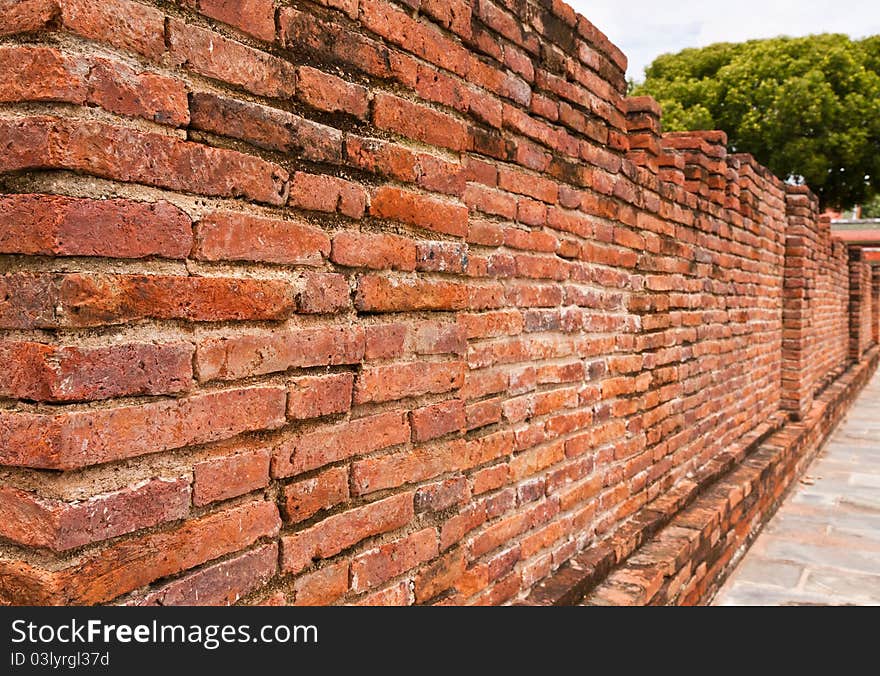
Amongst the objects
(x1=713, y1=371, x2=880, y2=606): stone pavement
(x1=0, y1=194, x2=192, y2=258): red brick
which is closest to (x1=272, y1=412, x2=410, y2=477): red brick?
(x1=0, y1=194, x2=192, y2=258): red brick

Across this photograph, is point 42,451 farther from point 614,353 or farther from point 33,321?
point 614,353

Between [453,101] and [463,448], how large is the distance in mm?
817

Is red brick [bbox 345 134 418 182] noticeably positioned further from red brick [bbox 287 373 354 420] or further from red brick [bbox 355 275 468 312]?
red brick [bbox 287 373 354 420]

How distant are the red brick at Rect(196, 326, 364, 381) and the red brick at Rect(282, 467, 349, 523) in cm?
21

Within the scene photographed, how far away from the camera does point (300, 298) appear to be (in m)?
1.34

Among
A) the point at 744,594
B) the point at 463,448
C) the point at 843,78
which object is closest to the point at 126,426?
the point at 463,448

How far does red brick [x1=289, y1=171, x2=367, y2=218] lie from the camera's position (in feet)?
4.36

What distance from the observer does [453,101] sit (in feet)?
5.77

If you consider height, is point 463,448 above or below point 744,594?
above

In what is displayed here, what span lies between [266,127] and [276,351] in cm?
38

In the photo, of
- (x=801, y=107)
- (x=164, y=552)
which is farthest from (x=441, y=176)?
(x=801, y=107)

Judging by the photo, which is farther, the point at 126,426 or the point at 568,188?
the point at 568,188

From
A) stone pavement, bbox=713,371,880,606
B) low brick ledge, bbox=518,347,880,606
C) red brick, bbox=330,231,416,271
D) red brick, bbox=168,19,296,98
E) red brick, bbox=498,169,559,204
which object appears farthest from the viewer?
stone pavement, bbox=713,371,880,606

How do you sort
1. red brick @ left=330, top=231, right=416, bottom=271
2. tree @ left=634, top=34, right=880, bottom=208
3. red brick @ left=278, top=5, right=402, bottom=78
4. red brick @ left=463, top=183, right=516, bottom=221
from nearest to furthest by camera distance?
red brick @ left=278, top=5, right=402, bottom=78 < red brick @ left=330, top=231, right=416, bottom=271 < red brick @ left=463, top=183, right=516, bottom=221 < tree @ left=634, top=34, right=880, bottom=208
